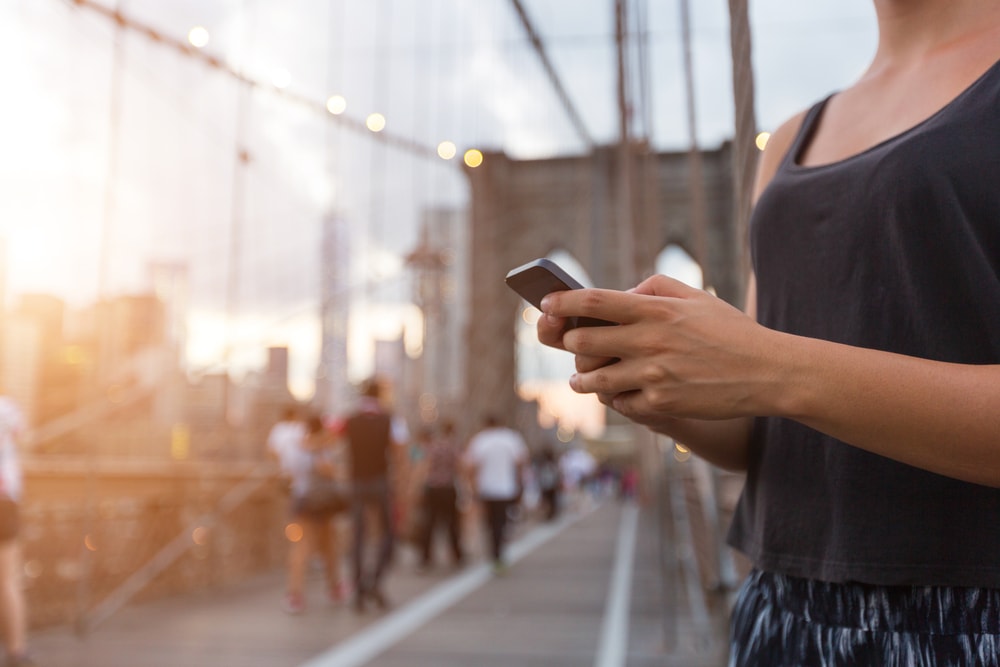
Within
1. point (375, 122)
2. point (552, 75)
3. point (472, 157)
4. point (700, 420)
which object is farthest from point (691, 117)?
point (472, 157)

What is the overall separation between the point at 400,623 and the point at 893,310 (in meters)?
5.16

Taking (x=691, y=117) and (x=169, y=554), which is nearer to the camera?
(x=691, y=117)

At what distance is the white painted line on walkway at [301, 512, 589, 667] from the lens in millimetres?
4473

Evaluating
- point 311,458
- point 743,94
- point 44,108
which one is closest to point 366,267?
point 311,458

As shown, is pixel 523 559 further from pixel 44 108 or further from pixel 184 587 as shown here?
pixel 44 108

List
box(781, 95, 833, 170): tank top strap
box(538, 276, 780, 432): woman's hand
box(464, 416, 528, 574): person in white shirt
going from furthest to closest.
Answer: box(464, 416, 528, 574): person in white shirt < box(781, 95, 833, 170): tank top strap < box(538, 276, 780, 432): woman's hand

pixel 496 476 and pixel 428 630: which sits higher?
pixel 496 476

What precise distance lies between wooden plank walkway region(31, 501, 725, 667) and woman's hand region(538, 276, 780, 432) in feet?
8.29

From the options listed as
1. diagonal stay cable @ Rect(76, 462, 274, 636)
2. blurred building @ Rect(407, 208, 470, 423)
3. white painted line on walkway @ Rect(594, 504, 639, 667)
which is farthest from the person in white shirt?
blurred building @ Rect(407, 208, 470, 423)

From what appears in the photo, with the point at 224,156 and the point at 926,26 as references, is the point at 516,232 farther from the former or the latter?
the point at 926,26

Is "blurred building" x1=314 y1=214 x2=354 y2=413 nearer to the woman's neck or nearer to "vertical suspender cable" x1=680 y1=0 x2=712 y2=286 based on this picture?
"vertical suspender cable" x1=680 y1=0 x2=712 y2=286

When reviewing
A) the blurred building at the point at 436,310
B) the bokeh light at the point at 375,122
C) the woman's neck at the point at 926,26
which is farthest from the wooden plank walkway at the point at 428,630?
the bokeh light at the point at 375,122

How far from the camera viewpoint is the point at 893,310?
0.80m

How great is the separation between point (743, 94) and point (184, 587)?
6.33m
